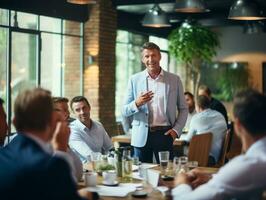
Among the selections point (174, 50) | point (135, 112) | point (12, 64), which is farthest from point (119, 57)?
point (135, 112)

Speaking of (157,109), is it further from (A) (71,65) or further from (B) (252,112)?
(A) (71,65)

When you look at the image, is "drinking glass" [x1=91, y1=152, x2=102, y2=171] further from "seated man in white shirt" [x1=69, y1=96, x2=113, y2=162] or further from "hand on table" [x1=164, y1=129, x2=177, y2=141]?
"hand on table" [x1=164, y1=129, x2=177, y2=141]

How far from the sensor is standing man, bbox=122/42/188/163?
14.9 feet

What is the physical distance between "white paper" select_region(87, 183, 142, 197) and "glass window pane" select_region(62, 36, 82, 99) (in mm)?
5738

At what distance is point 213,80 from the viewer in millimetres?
12984

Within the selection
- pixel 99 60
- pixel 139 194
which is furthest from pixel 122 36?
pixel 139 194

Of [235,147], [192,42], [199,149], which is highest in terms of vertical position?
[192,42]

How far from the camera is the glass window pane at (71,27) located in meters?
8.67

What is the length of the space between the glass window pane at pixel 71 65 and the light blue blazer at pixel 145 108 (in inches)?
162

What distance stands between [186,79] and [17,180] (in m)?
11.6

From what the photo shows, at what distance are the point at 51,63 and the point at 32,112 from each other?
6.36m

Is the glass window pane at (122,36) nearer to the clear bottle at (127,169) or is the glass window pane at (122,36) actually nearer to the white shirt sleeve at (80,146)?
the white shirt sleeve at (80,146)

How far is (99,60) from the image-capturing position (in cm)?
873

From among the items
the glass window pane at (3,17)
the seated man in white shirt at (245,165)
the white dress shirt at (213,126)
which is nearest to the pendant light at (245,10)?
the white dress shirt at (213,126)
